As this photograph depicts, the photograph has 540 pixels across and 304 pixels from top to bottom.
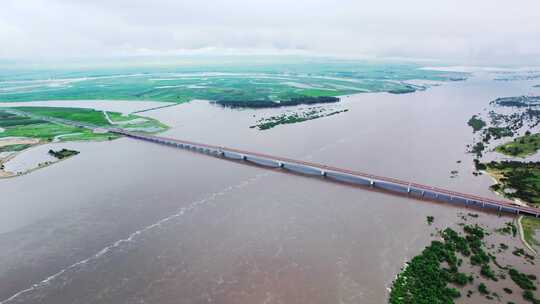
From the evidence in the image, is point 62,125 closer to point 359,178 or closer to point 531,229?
point 359,178

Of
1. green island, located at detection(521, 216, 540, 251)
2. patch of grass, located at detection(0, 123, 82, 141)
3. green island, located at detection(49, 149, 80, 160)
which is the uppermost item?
patch of grass, located at detection(0, 123, 82, 141)

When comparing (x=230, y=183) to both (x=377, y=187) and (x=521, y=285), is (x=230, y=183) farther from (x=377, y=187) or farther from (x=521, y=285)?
(x=521, y=285)

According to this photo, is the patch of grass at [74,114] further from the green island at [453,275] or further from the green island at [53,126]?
the green island at [453,275]

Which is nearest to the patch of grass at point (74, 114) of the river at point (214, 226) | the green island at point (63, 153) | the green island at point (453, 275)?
the green island at point (63, 153)

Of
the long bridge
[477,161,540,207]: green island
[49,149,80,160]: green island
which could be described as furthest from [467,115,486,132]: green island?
[49,149,80,160]: green island

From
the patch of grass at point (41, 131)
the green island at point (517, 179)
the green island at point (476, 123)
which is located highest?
the patch of grass at point (41, 131)

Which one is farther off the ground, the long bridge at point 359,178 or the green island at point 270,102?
the green island at point 270,102

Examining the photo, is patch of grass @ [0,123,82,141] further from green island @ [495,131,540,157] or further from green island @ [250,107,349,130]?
green island @ [495,131,540,157]

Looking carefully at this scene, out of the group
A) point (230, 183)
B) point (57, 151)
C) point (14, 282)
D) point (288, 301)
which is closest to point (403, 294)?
point (288, 301)
